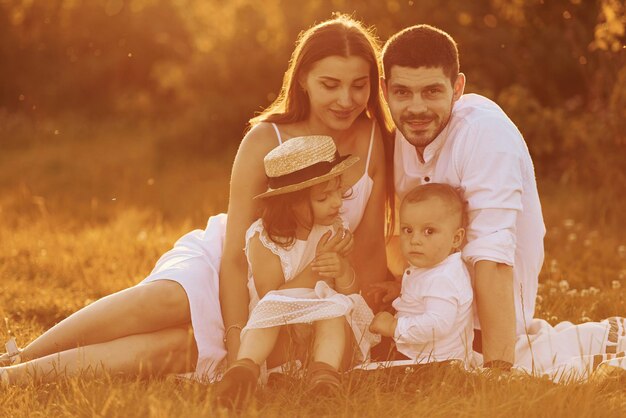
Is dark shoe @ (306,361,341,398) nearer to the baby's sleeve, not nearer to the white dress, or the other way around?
the baby's sleeve

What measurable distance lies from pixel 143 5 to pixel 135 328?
14.7 m

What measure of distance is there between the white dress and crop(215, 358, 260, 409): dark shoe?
47cm

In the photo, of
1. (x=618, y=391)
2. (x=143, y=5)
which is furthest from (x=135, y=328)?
(x=143, y=5)

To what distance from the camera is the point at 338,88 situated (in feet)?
16.1

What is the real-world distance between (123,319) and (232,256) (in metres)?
0.67

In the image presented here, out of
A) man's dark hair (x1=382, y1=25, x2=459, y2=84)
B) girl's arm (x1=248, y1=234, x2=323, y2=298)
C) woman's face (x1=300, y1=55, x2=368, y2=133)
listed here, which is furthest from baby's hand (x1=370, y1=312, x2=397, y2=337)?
man's dark hair (x1=382, y1=25, x2=459, y2=84)

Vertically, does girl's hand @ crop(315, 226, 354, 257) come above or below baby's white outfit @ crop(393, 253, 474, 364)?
above

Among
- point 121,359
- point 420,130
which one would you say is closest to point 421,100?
point 420,130

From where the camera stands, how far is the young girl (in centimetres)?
438

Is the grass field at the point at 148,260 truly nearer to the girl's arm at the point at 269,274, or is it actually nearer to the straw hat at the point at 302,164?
the girl's arm at the point at 269,274

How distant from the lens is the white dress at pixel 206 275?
4.73 metres

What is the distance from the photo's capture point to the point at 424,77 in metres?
4.66

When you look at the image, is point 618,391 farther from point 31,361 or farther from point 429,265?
point 31,361

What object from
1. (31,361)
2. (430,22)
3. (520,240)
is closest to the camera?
(31,361)
